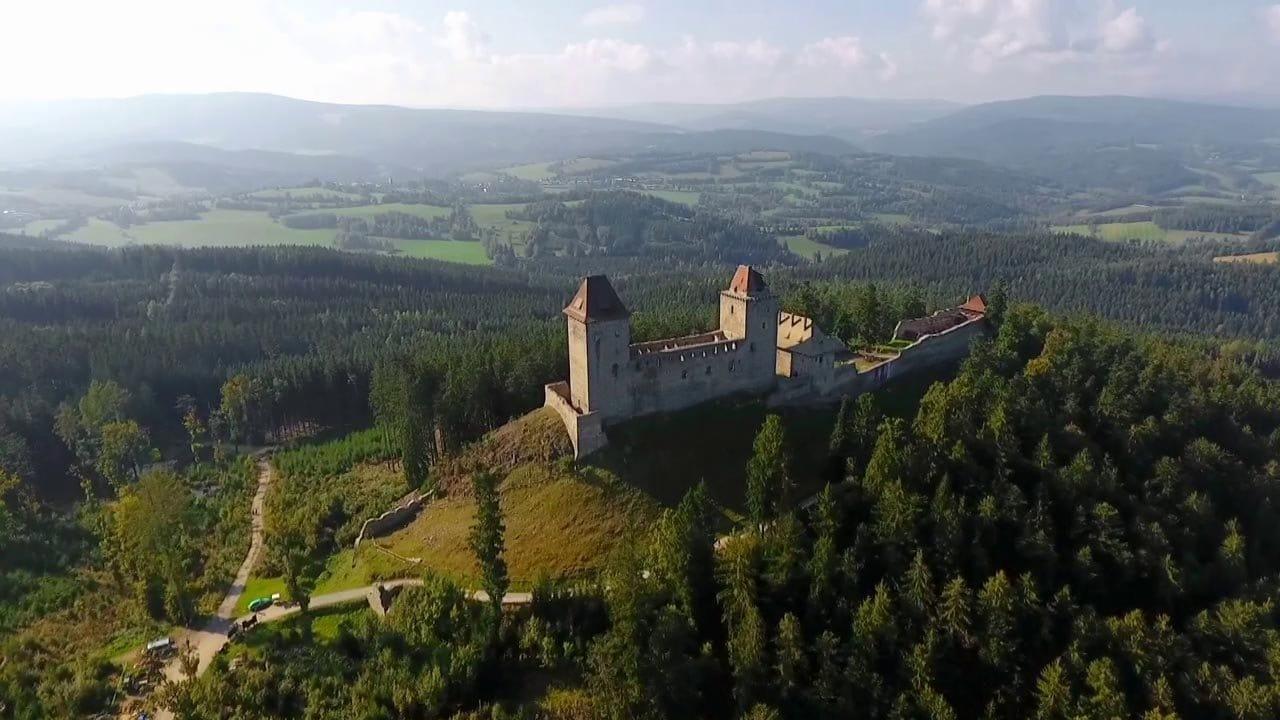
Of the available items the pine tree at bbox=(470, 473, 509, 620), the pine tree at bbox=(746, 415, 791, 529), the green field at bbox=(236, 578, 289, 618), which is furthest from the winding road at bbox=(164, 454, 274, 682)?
the pine tree at bbox=(746, 415, 791, 529)

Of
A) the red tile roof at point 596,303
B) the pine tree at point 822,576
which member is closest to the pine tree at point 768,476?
the pine tree at point 822,576

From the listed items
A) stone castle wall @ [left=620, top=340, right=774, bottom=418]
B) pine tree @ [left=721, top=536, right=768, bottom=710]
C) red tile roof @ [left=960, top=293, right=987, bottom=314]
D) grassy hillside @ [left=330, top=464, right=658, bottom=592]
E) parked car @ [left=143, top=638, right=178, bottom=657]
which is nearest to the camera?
pine tree @ [left=721, top=536, right=768, bottom=710]

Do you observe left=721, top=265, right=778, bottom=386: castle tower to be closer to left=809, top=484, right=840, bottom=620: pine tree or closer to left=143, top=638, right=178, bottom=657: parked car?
left=809, top=484, right=840, bottom=620: pine tree

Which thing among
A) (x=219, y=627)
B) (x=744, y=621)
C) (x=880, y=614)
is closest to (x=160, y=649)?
(x=219, y=627)

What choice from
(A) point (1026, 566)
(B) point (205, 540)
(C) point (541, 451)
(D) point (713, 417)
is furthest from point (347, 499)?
(A) point (1026, 566)

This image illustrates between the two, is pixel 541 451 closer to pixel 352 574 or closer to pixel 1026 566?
pixel 352 574

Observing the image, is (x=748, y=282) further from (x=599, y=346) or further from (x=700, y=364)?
(x=599, y=346)
